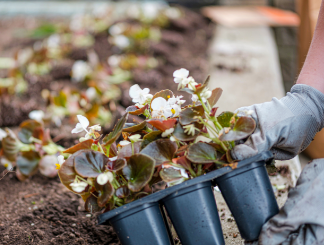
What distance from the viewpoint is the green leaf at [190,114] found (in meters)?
0.73

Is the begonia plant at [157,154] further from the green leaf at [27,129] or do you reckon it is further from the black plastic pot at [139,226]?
the green leaf at [27,129]

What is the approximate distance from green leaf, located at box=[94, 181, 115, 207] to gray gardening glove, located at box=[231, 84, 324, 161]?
34cm

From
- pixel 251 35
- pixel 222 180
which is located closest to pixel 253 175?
pixel 222 180

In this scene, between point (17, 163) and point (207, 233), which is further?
point (17, 163)

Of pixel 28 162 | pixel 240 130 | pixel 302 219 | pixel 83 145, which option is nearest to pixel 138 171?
pixel 83 145

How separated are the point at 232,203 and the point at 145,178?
22 cm

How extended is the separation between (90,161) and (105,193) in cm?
8

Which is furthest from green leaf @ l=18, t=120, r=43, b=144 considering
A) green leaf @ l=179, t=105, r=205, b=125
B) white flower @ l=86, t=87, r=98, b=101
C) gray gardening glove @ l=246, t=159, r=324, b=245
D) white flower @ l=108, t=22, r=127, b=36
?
white flower @ l=108, t=22, r=127, b=36

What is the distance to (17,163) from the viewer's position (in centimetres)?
119

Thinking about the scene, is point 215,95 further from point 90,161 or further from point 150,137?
point 90,161

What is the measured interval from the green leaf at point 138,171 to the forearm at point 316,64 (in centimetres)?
53

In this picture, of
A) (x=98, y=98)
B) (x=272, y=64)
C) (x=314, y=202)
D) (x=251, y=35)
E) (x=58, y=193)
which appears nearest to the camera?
(x=314, y=202)

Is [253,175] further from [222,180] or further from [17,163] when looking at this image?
[17,163]

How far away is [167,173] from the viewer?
2.34ft
